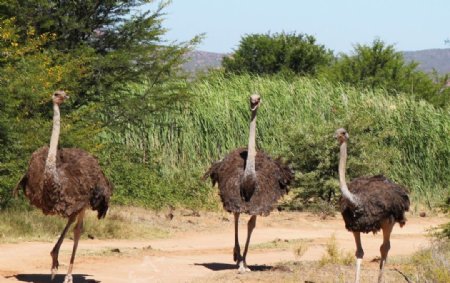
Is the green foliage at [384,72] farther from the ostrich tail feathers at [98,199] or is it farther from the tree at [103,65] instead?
the ostrich tail feathers at [98,199]

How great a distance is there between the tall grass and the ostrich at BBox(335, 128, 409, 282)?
9.68 m

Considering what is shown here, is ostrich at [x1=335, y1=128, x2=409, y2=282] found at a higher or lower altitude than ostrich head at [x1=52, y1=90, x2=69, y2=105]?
lower

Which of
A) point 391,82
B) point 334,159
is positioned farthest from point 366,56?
point 334,159

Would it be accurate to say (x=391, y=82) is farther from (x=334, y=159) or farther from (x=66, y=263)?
(x=66, y=263)

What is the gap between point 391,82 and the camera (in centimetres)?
3412

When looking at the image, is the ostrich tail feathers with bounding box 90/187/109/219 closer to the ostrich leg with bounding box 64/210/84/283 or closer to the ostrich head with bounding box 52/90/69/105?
the ostrich leg with bounding box 64/210/84/283

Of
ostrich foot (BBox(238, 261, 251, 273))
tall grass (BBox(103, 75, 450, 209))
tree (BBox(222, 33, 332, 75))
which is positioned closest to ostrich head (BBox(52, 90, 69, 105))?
ostrich foot (BBox(238, 261, 251, 273))

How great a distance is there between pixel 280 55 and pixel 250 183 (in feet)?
101

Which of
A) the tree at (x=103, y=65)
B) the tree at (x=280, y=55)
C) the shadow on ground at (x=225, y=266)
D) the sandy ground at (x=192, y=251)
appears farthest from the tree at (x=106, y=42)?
the tree at (x=280, y=55)

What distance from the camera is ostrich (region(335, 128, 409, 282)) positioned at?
11383 millimetres

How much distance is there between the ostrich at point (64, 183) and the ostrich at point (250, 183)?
168 centimetres

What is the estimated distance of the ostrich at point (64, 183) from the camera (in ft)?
36.1

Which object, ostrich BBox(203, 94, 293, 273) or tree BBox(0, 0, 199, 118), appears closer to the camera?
ostrich BBox(203, 94, 293, 273)

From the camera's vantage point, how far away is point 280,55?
43.0 metres
